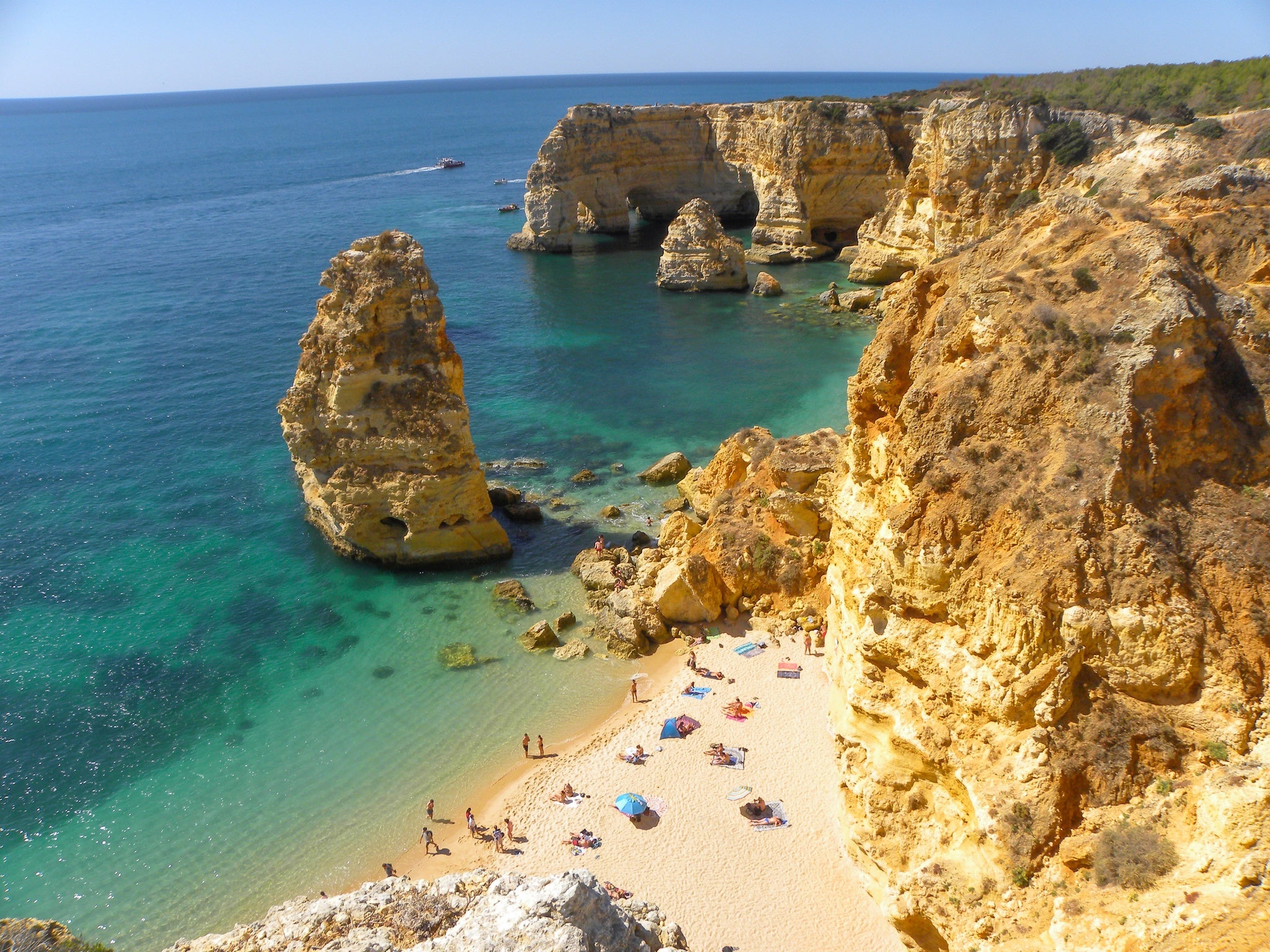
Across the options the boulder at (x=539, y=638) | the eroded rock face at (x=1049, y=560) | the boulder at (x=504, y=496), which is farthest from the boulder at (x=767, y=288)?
the eroded rock face at (x=1049, y=560)

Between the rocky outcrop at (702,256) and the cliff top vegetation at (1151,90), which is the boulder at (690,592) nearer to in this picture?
the cliff top vegetation at (1151,90)

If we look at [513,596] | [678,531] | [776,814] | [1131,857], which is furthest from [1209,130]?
[1131,857]

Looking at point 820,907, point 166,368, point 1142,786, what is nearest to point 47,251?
point 166,368

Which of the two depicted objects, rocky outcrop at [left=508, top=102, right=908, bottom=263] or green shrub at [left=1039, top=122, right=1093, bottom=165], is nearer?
green shrub at [left=1039, top=122, right=1093, bottom=165]

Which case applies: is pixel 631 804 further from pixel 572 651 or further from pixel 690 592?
pixel 690 592

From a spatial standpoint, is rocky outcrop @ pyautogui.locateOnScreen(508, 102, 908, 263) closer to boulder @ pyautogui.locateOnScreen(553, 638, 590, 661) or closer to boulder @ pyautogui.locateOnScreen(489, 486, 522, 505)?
boulder @ pyautogui.locateOnScreen(489, 486, 522, 505)

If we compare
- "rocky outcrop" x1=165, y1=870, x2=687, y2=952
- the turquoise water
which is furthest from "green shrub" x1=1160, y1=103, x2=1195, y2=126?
"rocky outcrop" x1=165, y1=870, x2=687, y2=952
